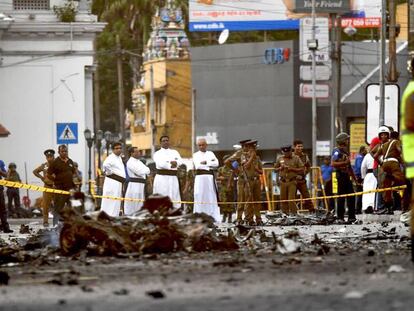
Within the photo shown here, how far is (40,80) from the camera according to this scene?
55.3 metres

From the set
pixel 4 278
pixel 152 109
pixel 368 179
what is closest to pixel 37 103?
pixel 368 179

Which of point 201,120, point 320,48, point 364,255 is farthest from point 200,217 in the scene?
point 201,120

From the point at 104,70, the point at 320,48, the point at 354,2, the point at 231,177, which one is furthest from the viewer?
the point at 104,70

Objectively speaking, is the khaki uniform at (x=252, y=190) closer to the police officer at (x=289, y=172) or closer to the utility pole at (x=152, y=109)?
the police officer at (x=289, y=172)

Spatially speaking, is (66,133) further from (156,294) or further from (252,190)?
(156,294)

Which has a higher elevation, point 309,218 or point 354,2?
point 354,2

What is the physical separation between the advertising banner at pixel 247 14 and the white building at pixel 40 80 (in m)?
19.1

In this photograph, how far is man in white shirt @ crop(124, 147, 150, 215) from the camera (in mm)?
32438

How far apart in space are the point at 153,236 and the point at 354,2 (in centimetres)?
5568

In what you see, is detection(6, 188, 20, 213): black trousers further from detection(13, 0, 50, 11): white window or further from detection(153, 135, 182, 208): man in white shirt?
detection(153, 135, 182, 208): man in white shirt

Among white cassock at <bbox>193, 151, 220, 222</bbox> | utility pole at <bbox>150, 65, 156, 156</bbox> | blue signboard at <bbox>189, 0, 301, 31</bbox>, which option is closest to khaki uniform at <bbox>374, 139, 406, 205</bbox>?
white cassock at <bbox>193, 151, 220, 222</bbox>

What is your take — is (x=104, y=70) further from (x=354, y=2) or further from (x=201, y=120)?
(x=354, y=2)

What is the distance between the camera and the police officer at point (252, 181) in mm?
32125

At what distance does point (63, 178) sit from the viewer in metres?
32.2
